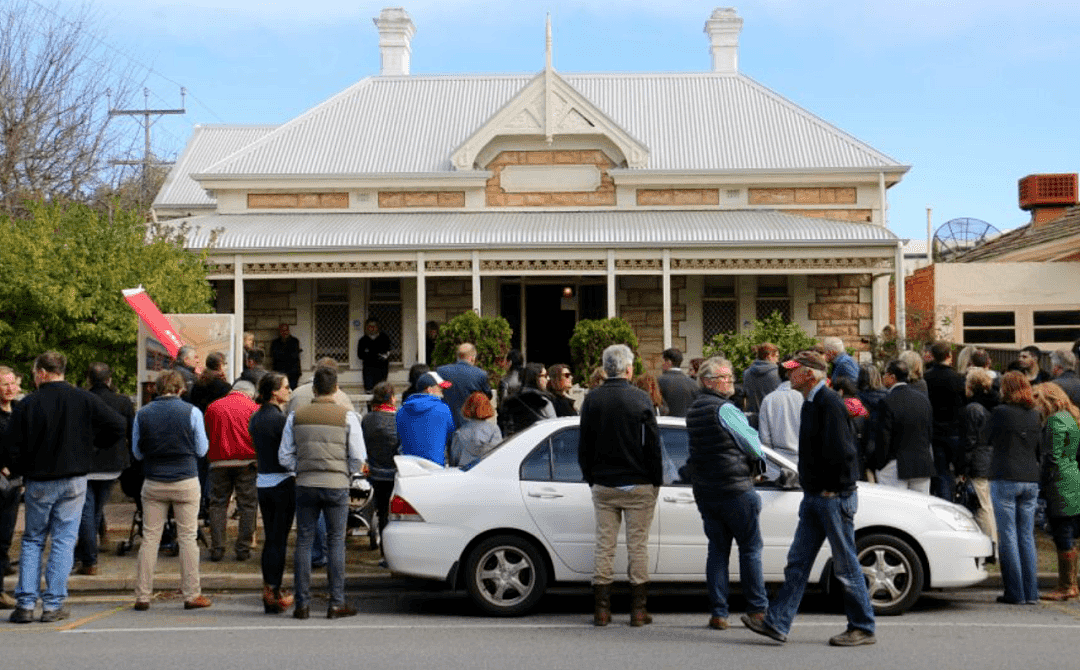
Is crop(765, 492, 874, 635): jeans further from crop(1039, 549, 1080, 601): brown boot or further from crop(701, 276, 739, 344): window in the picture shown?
crop(701, 276, 739, 344): window

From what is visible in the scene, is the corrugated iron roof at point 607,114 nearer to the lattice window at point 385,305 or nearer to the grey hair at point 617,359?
the lattice window at point 385,305

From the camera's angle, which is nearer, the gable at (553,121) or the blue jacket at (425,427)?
the blue jacket at (425,427)

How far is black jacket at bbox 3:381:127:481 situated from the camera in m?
9.20

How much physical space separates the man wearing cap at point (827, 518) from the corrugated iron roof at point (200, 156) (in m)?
22.1

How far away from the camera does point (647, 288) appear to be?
80.4 feet

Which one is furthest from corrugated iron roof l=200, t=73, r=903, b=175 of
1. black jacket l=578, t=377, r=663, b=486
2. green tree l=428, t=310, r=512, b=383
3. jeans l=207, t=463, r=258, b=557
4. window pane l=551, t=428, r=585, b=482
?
black jacket l=578, t=377, r=663, b=486

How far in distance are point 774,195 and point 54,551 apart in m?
17.9

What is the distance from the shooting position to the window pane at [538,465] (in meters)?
9.43

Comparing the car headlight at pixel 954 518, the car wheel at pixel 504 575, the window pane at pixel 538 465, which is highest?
the window pane at pixel 538 465

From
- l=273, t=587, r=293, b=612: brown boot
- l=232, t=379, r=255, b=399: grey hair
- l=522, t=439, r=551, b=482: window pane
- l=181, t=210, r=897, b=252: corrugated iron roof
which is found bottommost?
l=273, t=587, r=293, b=612: brown boot

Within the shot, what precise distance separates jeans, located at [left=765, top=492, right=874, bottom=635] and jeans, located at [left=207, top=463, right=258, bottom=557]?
207 inches

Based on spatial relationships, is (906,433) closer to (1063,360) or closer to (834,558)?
(1063,360)

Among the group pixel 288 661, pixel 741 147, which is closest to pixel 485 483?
pixel 288 661

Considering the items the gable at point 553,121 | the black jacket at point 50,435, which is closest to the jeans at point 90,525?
the black jacket at point 50,435
